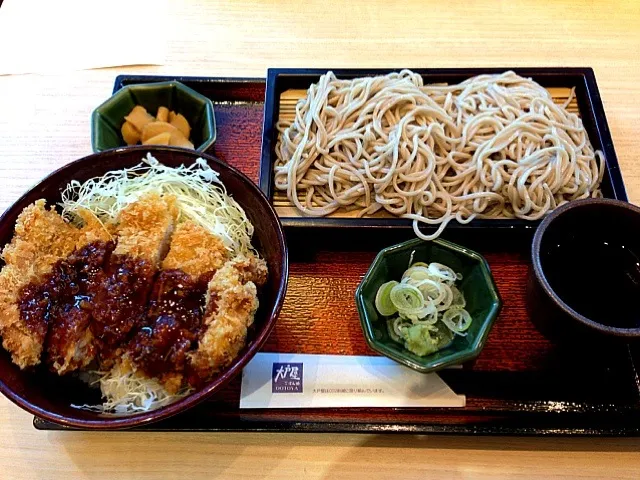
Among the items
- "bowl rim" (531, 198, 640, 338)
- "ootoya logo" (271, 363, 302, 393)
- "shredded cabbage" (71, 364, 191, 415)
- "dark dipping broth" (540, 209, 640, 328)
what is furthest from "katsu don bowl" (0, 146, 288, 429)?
"dark dipping broth" (540, 209, 640, 328)

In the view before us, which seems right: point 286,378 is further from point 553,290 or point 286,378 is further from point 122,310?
point 553,290

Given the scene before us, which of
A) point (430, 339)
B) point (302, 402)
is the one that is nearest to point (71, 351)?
point (302, 402)

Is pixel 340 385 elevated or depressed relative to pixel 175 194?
depressed

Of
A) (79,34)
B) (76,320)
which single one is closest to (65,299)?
(76,320)

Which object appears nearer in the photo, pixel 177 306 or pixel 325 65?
pixel 177 306

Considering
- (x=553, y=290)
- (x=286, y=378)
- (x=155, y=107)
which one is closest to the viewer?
(x=553, y=290)
